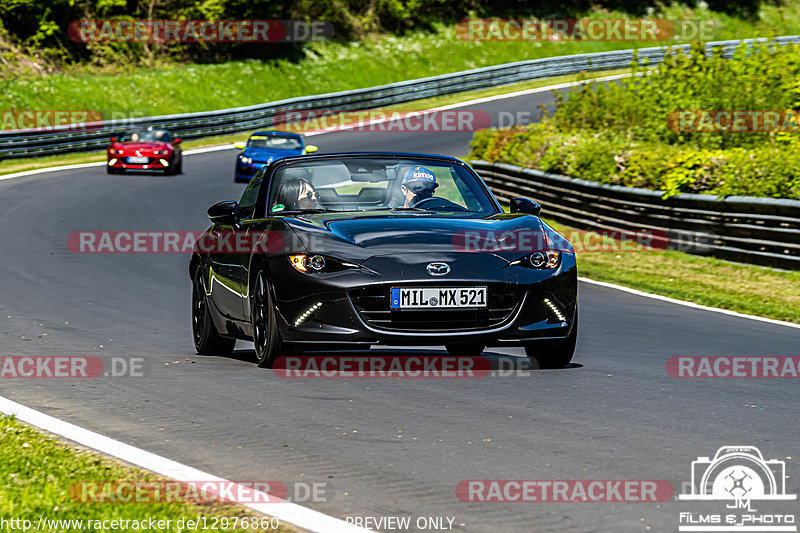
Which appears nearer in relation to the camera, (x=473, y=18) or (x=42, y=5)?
(x=42, y=5)

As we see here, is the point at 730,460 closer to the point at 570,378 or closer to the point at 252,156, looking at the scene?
the point at 570,378

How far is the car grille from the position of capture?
316 inches

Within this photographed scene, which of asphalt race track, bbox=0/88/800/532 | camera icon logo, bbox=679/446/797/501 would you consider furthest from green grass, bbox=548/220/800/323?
camera icon logo, bbox=679/446/797/501

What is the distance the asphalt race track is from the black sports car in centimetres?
33

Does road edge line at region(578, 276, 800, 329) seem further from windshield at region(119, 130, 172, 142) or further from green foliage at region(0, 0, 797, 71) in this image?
green foliage at region(0, 0, 797, 71)

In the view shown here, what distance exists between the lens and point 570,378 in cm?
846

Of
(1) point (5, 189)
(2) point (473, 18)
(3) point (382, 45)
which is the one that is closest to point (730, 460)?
(1) point (5, 189)

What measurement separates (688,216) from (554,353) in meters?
11.0

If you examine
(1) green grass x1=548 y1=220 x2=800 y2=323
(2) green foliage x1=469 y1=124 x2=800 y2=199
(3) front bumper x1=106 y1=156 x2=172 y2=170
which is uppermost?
(2) green foliage x1=469 y1=124 x2=800 y2=199

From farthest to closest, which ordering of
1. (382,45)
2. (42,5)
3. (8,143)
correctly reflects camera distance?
(382,45)
(42,5)
(8,143)

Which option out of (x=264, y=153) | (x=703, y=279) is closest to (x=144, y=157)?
(x=264, y=153)

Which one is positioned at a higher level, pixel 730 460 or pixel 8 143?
pixel 730 460

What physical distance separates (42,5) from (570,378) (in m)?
48.3

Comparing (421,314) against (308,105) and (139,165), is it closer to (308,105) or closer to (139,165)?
(139,165)
